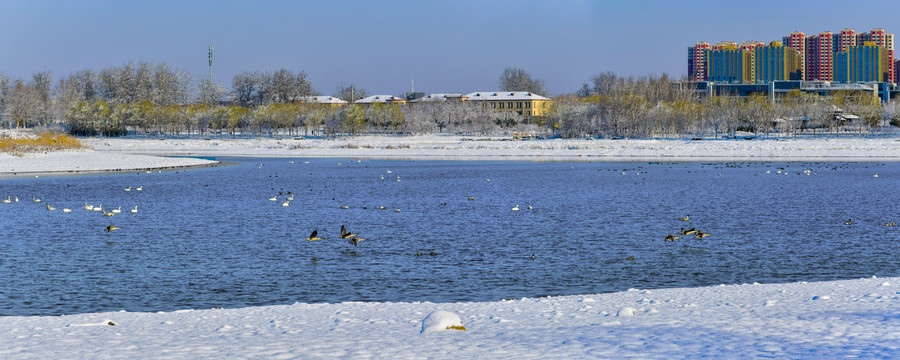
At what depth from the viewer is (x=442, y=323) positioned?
1063cm

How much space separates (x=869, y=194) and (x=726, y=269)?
66.6 feet

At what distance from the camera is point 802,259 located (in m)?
17.9

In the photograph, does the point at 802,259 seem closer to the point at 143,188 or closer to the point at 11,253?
Result: the point at 11,253

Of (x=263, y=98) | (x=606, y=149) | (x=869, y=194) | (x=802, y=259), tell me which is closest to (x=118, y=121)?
(x=263, y=98)

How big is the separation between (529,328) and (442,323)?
1.05 m

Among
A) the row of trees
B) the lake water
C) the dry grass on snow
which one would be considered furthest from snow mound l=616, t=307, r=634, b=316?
the row of trees

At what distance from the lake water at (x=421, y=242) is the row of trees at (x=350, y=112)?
3243 inches

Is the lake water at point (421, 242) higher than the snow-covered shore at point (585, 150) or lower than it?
lower

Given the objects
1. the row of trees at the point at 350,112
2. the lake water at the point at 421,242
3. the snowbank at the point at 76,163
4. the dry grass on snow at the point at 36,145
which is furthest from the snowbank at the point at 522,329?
the row of trees at the point at 350,112

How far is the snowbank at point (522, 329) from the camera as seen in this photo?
942 cm

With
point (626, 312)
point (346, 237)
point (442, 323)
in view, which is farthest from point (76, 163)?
point (626, 312)

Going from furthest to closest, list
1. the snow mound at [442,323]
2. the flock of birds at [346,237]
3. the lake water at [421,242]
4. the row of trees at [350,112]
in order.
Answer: the row of trees at [350,112] → the flock of birds at [346,237] → the lake water at [421,242] → the snow mound at [442,323]

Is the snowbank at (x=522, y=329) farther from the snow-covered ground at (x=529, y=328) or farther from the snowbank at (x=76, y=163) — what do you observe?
the snowbank at (x=76, y=163)

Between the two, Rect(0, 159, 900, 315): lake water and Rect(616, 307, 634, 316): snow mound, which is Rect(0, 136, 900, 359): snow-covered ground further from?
Rect(0, 159, 900, 315): lake water
